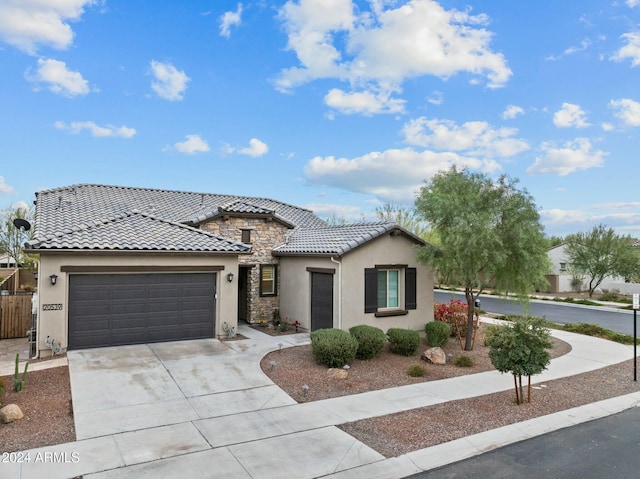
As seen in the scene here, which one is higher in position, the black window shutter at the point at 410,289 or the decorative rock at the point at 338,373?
the black window shutter at the point at 410,289

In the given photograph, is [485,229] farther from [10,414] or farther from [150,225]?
[10,414]

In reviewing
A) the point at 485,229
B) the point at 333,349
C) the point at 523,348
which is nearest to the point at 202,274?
the point at 333,349

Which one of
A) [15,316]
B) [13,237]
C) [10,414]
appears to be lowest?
[10,414]

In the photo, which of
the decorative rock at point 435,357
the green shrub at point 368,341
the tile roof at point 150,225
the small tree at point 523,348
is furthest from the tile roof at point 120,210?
the small tree at point 523,348

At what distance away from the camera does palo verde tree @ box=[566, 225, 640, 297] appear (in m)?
32.6

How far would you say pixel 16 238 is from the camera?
117 feet

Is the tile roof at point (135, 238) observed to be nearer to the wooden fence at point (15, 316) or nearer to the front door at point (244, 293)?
the front door at point (244, 293)

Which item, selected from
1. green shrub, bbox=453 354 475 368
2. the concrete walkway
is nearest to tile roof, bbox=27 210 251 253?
the concrete walkway

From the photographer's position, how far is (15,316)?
47.0 feet

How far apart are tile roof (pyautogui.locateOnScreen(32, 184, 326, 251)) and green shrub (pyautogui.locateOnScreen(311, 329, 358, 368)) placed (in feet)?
16.2

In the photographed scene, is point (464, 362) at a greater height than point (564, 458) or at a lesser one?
greater

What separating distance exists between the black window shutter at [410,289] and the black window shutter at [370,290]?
52.9 inches

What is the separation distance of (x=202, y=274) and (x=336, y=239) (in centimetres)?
475

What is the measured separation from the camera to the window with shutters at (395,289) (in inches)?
580
